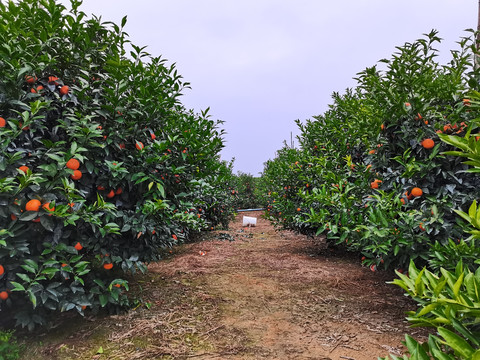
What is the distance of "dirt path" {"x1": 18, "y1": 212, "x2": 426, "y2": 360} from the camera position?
2344 millimetres

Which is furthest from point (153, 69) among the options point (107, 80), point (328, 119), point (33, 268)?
point (328, 119)

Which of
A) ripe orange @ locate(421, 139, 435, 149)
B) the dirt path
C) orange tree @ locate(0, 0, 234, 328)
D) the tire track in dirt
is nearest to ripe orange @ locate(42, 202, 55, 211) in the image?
orange tree @ locate(0, 0, 234, 328)

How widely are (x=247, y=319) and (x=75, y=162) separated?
78.4 inches

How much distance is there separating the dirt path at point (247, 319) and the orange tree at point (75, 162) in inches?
11.8

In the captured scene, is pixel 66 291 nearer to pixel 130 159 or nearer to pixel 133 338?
pixel 133 338

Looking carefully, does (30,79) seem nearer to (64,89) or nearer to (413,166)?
(64,89)

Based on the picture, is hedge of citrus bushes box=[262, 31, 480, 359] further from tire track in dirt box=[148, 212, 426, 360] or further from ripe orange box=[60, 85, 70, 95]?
ripe orange box=[60, 85, 70, 95]

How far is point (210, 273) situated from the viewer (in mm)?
4219

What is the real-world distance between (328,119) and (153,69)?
3501 mm

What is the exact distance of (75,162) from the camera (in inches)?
90.7

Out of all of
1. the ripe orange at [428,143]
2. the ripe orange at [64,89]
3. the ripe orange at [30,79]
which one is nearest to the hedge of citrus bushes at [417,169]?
the ripe orange at [428,143]

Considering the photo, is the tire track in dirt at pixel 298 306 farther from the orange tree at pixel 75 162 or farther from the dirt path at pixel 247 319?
the orange tree at pixel 75 162

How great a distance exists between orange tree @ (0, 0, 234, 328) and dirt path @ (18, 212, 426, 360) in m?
0.30

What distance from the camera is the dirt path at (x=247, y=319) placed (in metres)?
2.34
